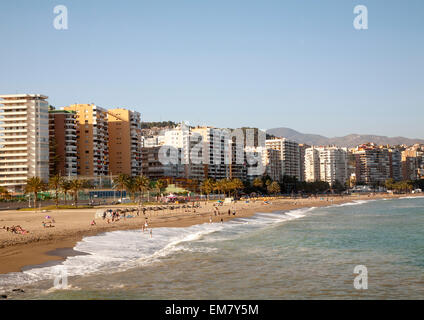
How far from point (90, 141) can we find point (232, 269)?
389 ft

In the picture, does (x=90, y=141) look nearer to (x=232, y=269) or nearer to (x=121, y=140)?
(x=121, y=140)

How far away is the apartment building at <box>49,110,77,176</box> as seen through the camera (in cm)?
12938

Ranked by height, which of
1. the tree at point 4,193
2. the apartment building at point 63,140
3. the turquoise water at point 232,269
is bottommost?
the turquoise water at point 232,269

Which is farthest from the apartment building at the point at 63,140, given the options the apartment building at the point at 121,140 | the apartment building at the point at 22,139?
the apartment building at the point at 121,140

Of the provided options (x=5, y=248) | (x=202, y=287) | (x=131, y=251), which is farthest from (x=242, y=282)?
(x=5, y=248)

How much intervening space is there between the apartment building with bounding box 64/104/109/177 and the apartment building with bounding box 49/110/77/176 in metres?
2.85

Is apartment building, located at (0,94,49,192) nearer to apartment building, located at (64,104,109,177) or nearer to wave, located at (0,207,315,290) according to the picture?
Answer: apartment building, located at (64,104,109,177)

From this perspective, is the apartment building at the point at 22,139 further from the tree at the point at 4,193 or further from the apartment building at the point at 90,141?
the tree at the point at 4,193

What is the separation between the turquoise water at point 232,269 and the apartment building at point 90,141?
99078 millimetres

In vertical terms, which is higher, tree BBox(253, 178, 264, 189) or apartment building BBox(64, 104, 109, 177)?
apartment building BBox(64, 104, 109, 177)

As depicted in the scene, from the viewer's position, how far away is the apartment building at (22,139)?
119500 millimetres

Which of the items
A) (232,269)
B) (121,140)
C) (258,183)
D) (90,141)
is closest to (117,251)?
(232,269)

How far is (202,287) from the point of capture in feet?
65.1

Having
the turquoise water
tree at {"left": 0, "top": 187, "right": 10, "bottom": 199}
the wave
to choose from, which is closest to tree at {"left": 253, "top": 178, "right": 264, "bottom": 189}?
tree at {"left": 0, "top": 187, "right": 10, "bottom": 199}
